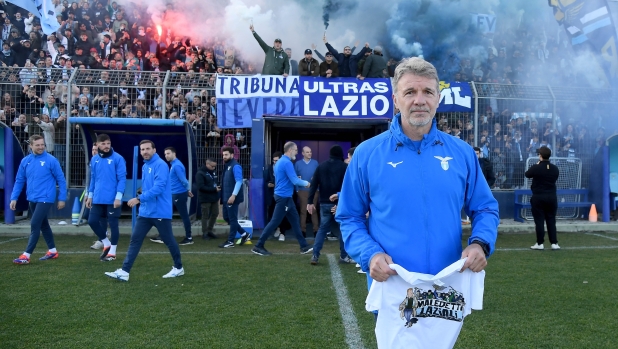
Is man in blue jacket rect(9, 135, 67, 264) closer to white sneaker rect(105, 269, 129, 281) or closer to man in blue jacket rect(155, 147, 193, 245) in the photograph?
white sneaker rect(105, 269, 129, 281)

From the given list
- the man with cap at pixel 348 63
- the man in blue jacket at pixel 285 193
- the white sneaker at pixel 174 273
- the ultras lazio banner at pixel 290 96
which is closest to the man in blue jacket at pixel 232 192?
the man in blue jacket at pixel 285 193

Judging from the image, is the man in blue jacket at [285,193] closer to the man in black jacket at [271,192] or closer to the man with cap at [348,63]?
the man in black jacket at [271,192]

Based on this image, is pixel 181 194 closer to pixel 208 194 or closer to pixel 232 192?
pixel 208 194

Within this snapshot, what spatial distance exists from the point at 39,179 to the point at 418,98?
7598 mm

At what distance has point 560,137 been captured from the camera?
14.0 metres

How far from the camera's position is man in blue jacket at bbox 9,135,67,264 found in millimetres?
8266

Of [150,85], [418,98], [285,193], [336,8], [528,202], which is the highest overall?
[336,8]

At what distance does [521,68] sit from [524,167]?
658cm

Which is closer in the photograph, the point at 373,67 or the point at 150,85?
the point at 150,85

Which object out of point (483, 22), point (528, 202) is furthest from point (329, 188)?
point (483, 22)

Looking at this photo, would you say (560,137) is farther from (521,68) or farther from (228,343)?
(228,343)

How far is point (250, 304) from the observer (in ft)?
19.3

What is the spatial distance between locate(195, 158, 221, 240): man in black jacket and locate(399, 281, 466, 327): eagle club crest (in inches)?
363

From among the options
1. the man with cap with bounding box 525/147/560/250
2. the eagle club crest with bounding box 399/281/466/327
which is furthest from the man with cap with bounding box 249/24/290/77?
the eagle club crest with bounding box 399/281/466/327
